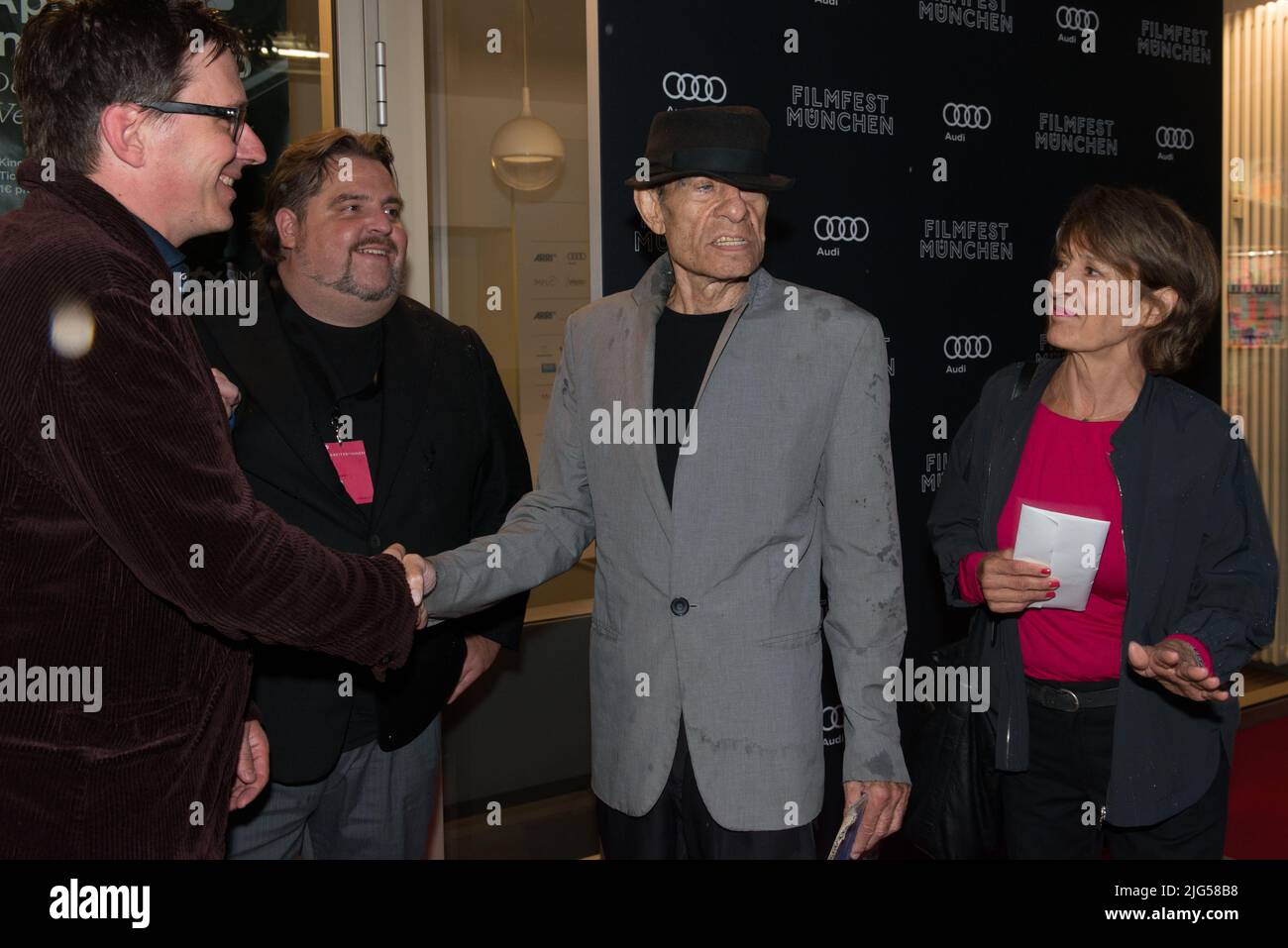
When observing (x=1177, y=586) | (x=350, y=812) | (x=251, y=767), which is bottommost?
(x=350, y=812)

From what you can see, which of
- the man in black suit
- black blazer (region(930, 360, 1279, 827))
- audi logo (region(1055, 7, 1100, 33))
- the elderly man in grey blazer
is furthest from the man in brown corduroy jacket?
audi logo (region(1055, 7, 1100, 33))

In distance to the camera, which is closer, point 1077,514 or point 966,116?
point 1077,514

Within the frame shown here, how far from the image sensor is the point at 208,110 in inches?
76.1

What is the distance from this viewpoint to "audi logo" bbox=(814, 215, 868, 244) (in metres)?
4.06

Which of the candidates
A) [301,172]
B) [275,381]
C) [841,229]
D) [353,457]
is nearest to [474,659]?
[353,457]

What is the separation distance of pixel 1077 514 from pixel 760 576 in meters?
0.72

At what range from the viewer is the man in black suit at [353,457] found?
8.57 ft

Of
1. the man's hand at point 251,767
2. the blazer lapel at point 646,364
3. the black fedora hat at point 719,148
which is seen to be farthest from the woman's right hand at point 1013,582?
the man's hand at point 251,767

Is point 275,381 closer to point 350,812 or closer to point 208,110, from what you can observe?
point 208,110

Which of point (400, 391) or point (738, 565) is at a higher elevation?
point (400, 391)

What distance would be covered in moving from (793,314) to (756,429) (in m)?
0.27

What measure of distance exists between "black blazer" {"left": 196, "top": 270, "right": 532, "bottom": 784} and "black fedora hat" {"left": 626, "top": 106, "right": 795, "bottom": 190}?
0.81 meters
